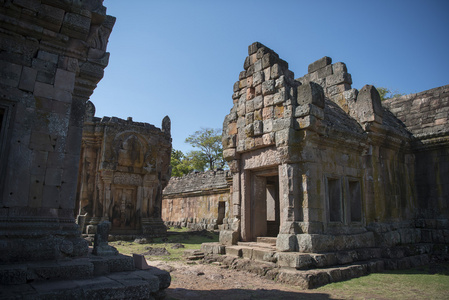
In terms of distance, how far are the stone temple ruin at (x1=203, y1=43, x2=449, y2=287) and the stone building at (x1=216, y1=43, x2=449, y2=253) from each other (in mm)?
26

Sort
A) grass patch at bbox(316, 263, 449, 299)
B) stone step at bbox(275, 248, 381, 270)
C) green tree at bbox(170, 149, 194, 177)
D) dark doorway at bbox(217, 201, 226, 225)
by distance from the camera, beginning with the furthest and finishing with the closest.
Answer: green tree at bbox(170, 149, 194, 177)
dark doorway at bbox(217, 201, 226, 225)
stone step at bbox(275, 248, 381, 270)
grass patch at bbox(316, 263, 449, 299)

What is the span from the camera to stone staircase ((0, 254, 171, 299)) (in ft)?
9.59

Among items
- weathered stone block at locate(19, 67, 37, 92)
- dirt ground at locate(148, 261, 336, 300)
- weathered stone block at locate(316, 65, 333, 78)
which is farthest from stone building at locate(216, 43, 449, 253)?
weathered stone block at locate(19, 67, 37, 92)

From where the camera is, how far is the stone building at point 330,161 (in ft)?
22.2

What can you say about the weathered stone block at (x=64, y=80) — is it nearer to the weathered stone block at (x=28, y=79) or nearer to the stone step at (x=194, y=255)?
the weathered stone block at (x=28, y=79)

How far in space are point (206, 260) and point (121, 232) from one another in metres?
6.49

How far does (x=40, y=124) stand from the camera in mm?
3836

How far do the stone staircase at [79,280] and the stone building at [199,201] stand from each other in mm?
12443

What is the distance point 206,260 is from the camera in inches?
296

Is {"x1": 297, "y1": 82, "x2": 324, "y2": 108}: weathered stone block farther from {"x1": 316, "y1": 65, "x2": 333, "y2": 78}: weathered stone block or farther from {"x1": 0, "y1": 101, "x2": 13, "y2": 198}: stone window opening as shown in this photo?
{"x1": 0, "y1": 101, "x2": 13, "y2": 198}: stone window opening

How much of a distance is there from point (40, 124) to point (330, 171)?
5962 millimetres

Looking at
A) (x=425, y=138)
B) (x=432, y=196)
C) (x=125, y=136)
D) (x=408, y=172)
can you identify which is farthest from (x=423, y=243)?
(x=125, y=136)

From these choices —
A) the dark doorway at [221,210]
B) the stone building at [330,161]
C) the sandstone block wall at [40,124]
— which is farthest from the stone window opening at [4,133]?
the dark doorway at [221,210]

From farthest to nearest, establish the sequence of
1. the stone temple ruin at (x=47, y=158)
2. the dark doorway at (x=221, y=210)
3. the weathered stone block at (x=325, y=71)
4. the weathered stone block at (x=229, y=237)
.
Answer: the dark doorway at (x=221, y=210) < the weathered stone block at (x=325, y=71) < the weathered stone block at (x=229, y=237) < the stone temple ruin at (x=47, y=158)
